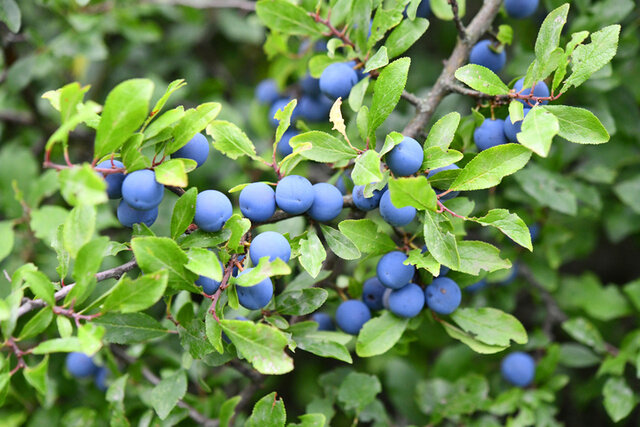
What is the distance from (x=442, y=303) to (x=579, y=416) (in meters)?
1.44

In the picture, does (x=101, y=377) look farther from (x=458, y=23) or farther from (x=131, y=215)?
(x=458, y=23)

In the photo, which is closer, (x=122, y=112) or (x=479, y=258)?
(x=122, y=112)

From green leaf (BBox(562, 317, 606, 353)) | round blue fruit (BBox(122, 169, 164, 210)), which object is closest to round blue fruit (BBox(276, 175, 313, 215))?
round blue fruit (BBox(122, 169, 164, 210))

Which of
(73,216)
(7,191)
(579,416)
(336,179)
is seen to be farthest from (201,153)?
(579,416)

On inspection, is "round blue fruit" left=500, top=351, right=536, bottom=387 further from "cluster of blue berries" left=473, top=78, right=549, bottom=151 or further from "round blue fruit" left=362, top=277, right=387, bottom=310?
"cluster of blue berries" left=473, top=78, right=549, bottom=151

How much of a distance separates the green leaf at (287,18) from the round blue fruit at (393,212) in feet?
1.77

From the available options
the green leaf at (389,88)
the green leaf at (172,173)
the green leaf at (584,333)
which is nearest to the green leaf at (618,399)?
the green leaf at (584,333)

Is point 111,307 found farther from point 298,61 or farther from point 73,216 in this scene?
point 298,61

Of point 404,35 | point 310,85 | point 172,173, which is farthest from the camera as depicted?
point 310,85

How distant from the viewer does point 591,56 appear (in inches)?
40.7

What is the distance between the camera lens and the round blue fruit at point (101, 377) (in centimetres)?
165

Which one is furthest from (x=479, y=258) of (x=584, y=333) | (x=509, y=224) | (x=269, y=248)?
(x=584, y=333)

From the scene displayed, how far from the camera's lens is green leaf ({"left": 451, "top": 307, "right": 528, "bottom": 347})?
3.91 ft

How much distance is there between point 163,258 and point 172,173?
147 millimetres
